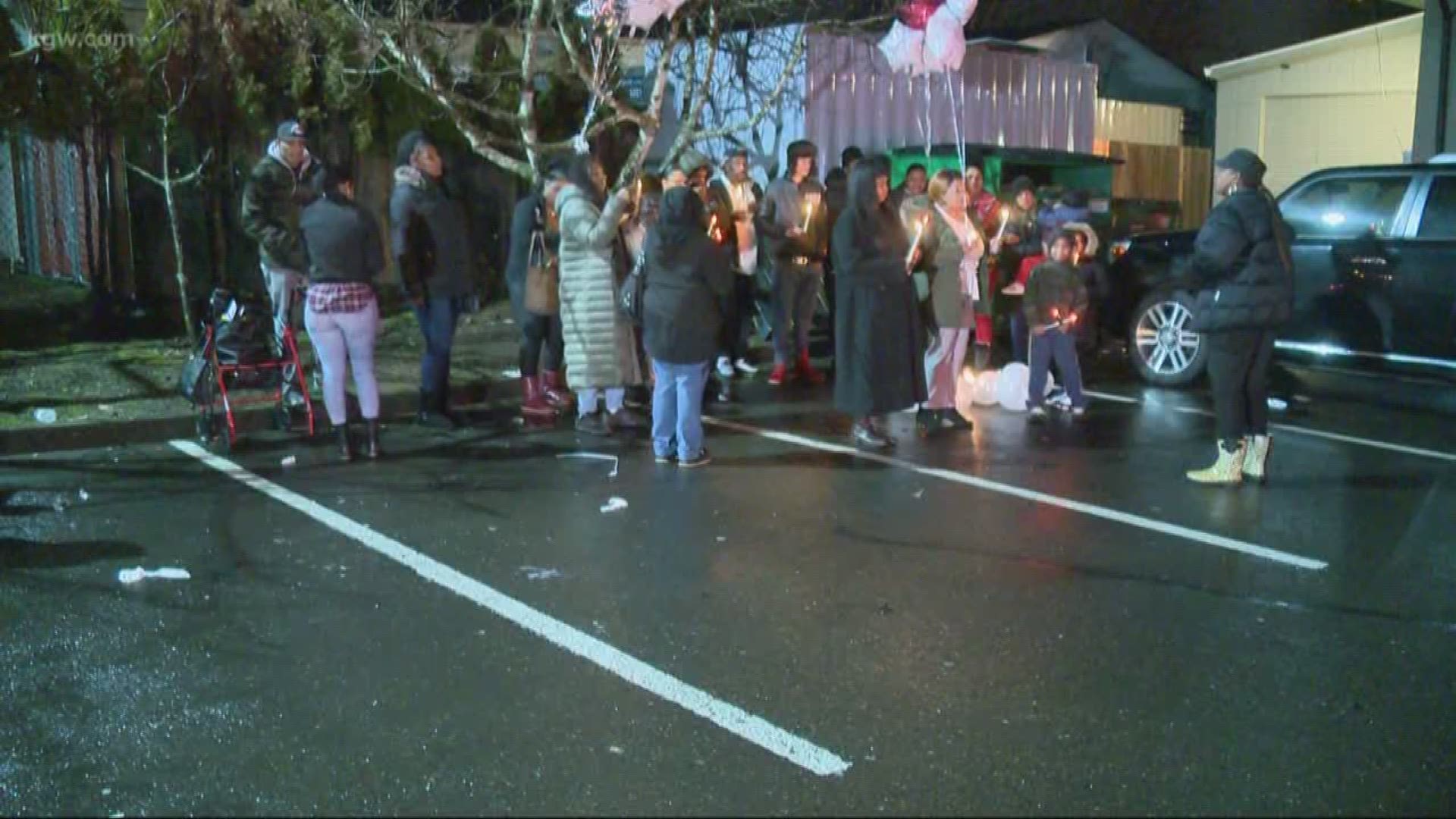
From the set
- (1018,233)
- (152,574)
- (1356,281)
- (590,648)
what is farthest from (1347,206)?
(152,574)

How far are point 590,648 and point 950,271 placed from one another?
4.79 metres

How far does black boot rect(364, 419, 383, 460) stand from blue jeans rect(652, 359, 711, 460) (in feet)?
5.66

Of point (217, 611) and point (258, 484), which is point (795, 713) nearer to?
point (217, 611)

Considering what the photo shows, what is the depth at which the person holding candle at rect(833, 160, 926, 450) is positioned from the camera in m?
8.10

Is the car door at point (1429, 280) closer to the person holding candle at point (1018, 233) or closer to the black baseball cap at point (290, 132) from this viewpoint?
the person holding candle at point (1018, 233)

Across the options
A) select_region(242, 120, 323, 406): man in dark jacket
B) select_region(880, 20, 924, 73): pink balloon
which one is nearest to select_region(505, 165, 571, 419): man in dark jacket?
select_region(242, 120, 323, 406): man in dark jacket

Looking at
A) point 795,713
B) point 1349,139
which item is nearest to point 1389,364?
point 795,713

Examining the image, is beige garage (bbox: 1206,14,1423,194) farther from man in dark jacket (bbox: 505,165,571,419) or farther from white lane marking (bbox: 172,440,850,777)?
white lane marking (bbox: 172,440,850,777)

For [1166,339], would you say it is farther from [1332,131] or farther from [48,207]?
[1332,131]

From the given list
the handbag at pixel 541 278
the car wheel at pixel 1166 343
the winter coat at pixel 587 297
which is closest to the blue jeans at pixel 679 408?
the winter coat at pixel 587 297

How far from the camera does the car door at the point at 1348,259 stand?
1009 centimetres

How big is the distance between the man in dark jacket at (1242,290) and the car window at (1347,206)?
3.23 m

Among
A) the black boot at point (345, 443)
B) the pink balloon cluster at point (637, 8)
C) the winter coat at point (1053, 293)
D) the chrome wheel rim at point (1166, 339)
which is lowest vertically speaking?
the black boot at point (345, 443)

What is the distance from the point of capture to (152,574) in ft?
19.7
